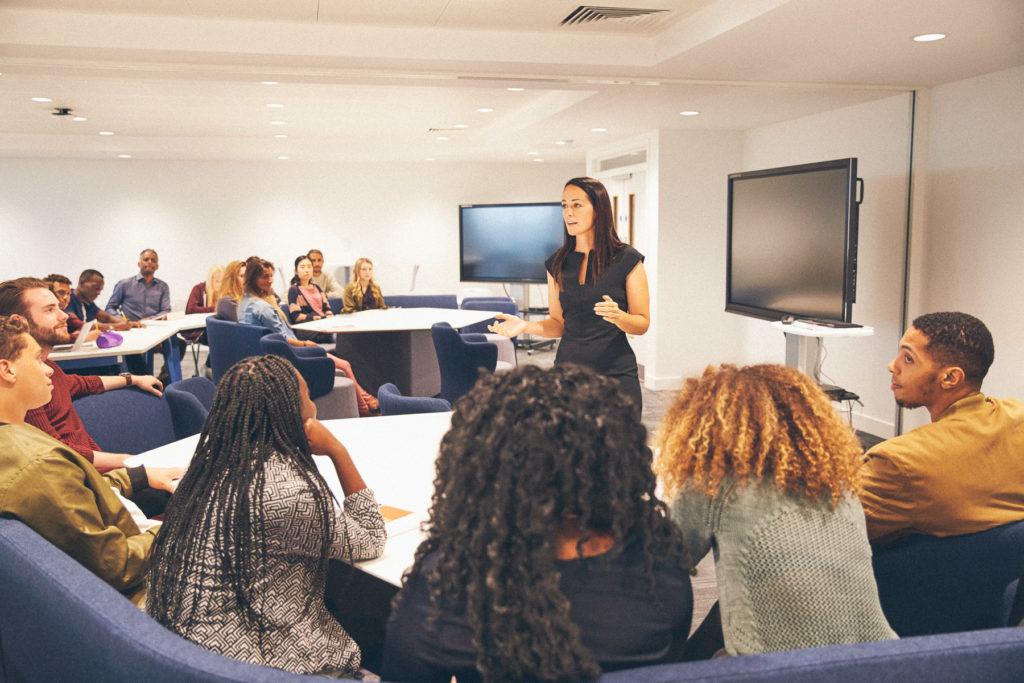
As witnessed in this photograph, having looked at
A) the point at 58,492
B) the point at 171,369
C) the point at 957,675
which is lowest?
the point at 171,369

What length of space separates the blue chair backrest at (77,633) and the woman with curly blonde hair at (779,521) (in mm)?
691

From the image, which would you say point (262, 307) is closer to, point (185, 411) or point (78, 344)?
point (78, 344)

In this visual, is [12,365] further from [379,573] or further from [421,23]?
[421,23]

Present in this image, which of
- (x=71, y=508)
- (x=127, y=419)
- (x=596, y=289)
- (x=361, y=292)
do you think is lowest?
(x=127, y=419)

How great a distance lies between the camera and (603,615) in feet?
3.63

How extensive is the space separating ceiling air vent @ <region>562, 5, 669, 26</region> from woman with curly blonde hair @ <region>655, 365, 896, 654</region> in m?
3.52

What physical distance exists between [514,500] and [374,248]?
10793 millimetres

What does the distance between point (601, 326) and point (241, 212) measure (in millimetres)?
9251

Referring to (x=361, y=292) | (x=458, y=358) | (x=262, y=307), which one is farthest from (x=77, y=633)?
(x=361, y=292)

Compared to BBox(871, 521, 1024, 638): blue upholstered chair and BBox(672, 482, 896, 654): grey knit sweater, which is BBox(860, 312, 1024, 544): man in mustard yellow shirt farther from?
BBox(672, 482, 896, 654): grey knit sweater

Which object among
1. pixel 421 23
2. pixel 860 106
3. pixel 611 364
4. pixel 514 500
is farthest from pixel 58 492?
pixel 860 106

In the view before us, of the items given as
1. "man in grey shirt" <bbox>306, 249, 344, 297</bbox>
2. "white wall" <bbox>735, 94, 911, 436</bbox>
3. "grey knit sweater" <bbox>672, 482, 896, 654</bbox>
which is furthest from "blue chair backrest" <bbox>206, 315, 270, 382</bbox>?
"white wall" <bbox>735, 94, 911, 436</bbox>

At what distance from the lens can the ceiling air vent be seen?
4.28m

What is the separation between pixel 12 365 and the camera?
1.86 m
